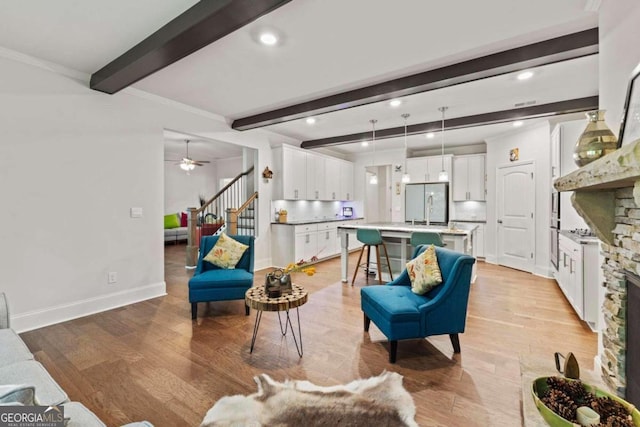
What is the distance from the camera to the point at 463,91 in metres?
3.88

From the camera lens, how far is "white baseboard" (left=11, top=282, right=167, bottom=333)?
3.01 metres

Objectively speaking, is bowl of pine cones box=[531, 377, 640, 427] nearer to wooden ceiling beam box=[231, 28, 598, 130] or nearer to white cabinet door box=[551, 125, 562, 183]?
wooden ceiling beam box=[231, 28, 598, 130]

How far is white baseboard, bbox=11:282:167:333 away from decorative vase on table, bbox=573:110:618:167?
4777mm

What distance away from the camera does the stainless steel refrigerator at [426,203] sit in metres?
6.96

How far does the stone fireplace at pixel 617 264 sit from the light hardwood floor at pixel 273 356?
1.98 ft

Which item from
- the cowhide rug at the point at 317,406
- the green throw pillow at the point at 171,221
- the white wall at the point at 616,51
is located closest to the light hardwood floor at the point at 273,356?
the cowhide rug at the point at 317,406

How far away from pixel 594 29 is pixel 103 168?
5.24m

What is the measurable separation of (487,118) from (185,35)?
182 inches

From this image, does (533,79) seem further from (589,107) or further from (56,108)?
(56,108)

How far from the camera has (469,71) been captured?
302 centimetres

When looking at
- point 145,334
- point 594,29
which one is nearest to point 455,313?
point 594,29

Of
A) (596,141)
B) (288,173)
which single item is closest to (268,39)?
(596,141)

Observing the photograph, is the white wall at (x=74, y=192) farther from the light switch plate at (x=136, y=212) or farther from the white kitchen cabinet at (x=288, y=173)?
the white kitchen cabinet at (x=288, y=173)

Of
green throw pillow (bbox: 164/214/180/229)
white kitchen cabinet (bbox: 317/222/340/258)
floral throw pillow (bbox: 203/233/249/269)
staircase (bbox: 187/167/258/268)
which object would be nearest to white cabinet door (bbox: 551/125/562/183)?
white kitchen cabinet (bbox: 317/222/340/258)
